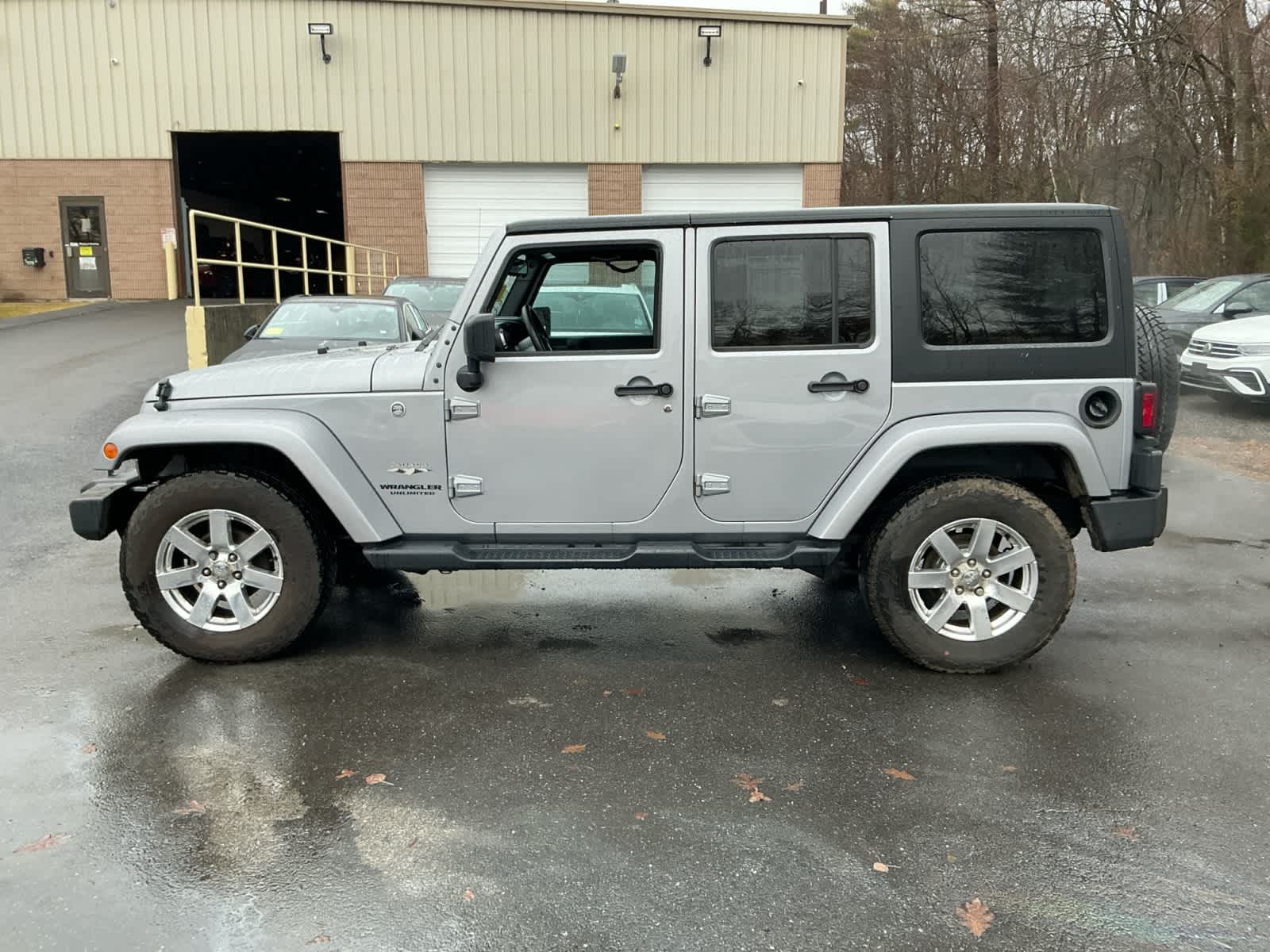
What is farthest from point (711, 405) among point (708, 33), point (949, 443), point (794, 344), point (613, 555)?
point (708, 33)

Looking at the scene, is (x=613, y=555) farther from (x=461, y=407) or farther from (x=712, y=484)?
(x=461, y=407)

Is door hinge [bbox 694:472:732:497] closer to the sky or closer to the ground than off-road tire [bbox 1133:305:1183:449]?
closer to the ground

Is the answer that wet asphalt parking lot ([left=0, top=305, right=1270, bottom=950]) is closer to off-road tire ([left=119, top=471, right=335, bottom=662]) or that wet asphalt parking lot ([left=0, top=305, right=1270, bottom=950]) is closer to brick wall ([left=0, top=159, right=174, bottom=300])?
off-road tire ([left=119, top=471, right=335, bottom=662])

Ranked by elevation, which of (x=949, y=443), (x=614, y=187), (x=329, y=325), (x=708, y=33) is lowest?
(x=949, y=443)

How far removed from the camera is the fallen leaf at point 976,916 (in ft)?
8.98

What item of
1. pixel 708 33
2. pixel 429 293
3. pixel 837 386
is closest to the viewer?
pixel 837 386

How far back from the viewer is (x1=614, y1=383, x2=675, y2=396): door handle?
4414 mm

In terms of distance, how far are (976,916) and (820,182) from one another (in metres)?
22.0

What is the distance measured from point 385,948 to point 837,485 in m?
2.67

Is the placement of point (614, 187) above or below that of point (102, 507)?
above

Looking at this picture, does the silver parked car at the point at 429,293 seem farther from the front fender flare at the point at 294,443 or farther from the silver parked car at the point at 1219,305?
the silver parked car at the point at 1219,305

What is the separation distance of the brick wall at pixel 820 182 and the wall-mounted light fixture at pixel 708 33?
3.23 metres

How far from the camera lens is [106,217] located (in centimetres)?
2378

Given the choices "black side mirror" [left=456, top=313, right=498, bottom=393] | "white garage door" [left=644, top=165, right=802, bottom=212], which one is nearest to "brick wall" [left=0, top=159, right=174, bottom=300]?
"white garage door" [left=644, top=165, right=802, bottom=212]
